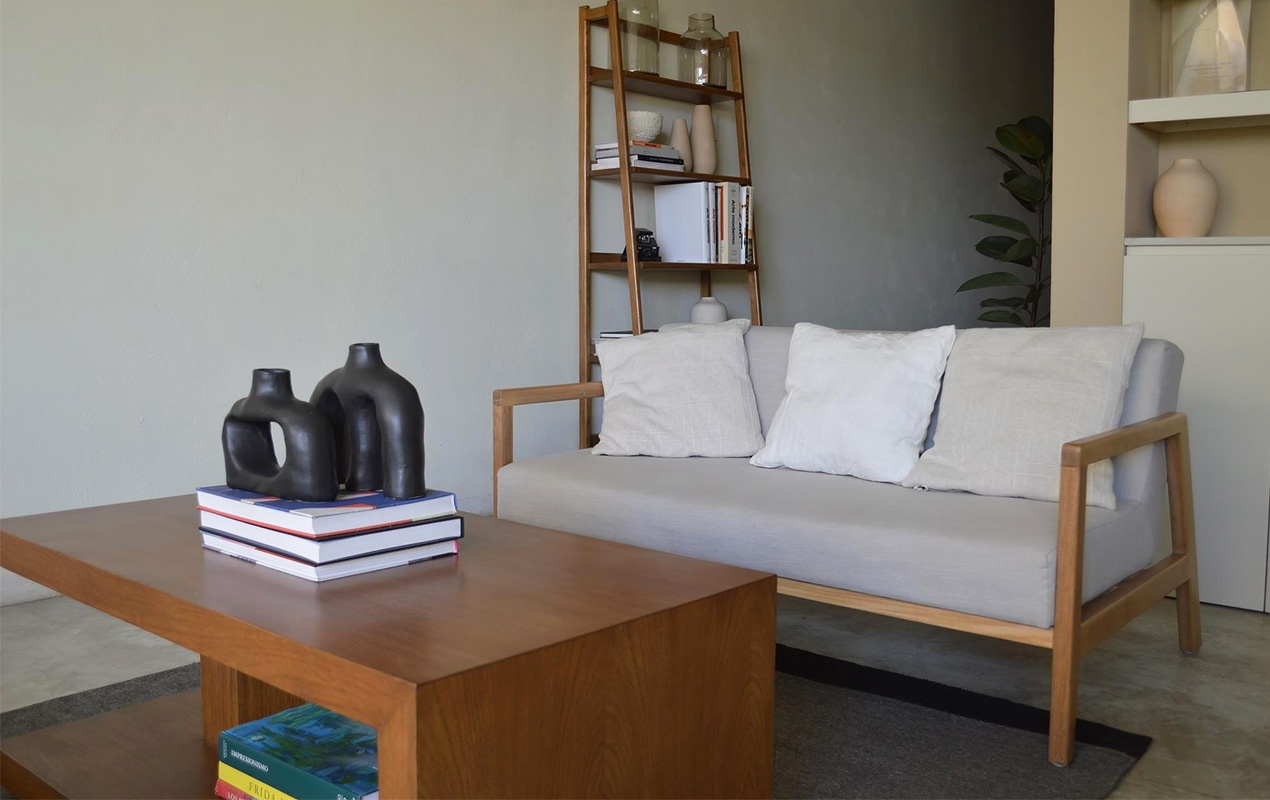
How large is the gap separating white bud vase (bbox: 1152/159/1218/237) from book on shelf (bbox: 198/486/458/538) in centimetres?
255

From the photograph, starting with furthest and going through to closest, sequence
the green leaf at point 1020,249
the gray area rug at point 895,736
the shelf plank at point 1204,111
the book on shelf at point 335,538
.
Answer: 1. the green leaf at point 1020,249
2. the shelf plank at point 1204,111
3. the gray area rug at point 895,736
4. the book on shelf at point 335,538

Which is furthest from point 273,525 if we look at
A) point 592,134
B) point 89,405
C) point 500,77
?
point 592,134

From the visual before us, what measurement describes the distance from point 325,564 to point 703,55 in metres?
3.48

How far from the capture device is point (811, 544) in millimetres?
2205

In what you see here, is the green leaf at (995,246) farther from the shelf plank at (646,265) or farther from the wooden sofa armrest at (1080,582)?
the wooden sofa armrest at (1080,582)

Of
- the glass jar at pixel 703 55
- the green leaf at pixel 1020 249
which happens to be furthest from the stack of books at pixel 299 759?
the green leaf at pixel 1020 249

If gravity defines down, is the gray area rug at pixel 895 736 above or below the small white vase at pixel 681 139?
below

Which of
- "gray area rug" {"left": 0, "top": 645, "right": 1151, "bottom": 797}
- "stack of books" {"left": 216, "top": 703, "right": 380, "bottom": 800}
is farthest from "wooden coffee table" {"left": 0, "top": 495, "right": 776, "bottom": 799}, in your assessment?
"gray area rug" {"left": 0, "top": 645, "right": 1151, "bottom": 797}

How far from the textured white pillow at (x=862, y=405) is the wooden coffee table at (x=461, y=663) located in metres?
→ 0.94

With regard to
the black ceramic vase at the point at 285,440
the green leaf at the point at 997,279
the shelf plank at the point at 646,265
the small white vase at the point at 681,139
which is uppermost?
the small white vase at the point at 681,139

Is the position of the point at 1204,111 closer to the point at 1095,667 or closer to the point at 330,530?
the point at 1095,667

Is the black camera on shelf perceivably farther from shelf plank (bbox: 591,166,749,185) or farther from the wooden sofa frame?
the wooden sofa frame

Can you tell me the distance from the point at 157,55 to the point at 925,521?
244cm

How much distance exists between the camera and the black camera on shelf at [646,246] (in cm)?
424
